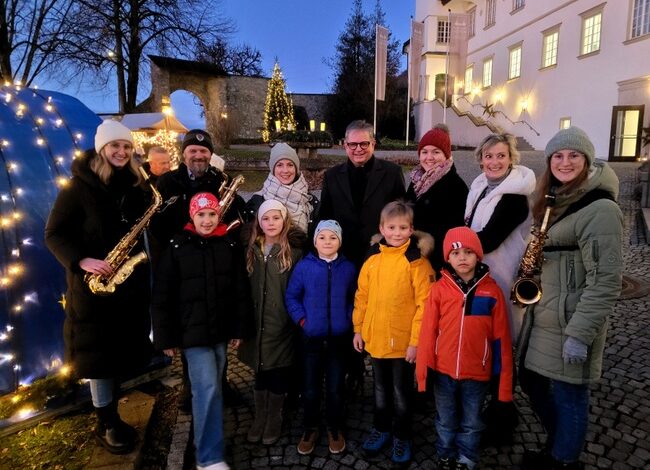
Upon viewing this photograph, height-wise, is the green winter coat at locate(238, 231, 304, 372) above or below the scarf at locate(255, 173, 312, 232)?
below

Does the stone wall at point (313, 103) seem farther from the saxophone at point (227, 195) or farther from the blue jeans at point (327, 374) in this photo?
the blue jeans at point (327, 374)

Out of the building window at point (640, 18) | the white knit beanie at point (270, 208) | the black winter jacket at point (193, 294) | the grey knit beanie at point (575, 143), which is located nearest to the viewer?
the grey knit beanie at point (575, 143)

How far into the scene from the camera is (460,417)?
2.78 metres

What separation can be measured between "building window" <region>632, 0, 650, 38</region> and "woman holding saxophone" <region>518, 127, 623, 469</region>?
18599 mm

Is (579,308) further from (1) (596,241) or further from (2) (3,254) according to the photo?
(2) (3,254)

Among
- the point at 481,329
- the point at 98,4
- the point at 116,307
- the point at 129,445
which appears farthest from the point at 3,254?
the point at 98,4

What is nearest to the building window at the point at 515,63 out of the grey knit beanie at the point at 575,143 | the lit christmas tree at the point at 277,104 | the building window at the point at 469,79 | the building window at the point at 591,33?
the building window at the point at 469,79

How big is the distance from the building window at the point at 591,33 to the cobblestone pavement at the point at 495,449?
62.3 feet

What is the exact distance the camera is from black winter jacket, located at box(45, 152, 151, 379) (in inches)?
110

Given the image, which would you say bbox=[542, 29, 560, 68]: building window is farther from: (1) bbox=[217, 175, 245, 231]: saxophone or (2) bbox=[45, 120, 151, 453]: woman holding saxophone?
(2) bbox=[45, 120, 151, 453]: woman holding saxophone

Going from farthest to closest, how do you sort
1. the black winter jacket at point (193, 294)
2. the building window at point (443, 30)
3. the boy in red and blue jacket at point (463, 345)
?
the building window at point (443, 30), the black winter jacket at point (193, 294), the boy in red and blue jacket at point (463, 345)

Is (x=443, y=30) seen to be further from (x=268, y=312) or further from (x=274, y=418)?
(x=274, y=418)

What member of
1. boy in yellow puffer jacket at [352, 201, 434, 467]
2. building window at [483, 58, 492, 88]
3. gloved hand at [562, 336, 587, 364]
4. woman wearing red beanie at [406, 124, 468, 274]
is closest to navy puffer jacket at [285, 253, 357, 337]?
boy in yellow puffer jacket at [352, 201, 434, 467]

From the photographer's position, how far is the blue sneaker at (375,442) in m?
3.02
